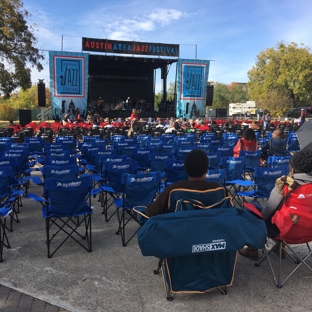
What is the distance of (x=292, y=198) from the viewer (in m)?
2.85

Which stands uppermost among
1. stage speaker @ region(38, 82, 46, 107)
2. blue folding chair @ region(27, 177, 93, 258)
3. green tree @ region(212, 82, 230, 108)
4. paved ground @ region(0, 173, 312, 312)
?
green tree @ region(212, 82, 230, 108)

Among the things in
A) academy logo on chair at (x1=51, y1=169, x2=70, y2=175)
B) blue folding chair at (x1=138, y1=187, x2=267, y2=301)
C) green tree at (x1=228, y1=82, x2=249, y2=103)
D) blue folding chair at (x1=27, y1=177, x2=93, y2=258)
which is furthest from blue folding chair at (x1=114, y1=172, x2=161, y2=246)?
green tree at (x1=228, y1=82, x2=249, y2=103)

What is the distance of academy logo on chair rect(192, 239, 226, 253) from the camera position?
2.37 metres

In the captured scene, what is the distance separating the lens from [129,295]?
9.20 ft

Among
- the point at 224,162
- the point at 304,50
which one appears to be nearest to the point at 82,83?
the point at 224,162

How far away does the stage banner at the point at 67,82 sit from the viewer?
69.4 feet

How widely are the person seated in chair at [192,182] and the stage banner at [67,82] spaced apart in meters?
19.3

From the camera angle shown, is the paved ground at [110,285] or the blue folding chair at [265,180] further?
the blue folding chair at [265,180]

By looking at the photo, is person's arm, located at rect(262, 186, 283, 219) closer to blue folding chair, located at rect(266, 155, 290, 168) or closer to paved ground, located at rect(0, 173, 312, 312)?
paved ground, located at rect(0, 173, 312, 312)

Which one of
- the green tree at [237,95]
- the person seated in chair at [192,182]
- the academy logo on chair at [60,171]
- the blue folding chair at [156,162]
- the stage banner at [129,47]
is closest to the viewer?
the person seated in chair at [192,182]

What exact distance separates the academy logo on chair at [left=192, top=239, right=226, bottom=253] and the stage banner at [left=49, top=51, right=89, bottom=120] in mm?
19714

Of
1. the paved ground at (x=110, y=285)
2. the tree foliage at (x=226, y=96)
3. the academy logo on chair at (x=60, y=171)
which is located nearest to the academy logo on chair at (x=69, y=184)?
the paved ground at (x=110, y=285)

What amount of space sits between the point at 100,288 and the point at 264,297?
4.66 ft

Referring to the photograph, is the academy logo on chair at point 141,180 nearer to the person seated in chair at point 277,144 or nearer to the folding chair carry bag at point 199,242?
the folding chair carry bag at point 199,242
